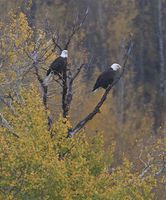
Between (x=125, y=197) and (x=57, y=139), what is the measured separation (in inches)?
76.9

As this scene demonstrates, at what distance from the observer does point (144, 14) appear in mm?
56031

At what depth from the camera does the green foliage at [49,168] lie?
16156 mm

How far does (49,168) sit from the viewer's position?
16172 mm

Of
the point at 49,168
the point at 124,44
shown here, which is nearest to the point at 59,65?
the point at 49,168

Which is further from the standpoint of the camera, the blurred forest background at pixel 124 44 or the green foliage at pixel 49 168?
the blurred forest background at pixel 124 44

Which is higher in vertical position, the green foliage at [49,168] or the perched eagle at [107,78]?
the perched eagle at [107,78]

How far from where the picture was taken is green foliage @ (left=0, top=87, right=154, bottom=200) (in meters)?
16.2

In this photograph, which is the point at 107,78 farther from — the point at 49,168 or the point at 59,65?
the point at 49,168

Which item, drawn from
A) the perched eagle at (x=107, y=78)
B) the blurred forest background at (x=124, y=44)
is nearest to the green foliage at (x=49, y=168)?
the perched eagle at (x=107, y=78)

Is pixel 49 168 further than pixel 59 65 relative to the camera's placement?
No

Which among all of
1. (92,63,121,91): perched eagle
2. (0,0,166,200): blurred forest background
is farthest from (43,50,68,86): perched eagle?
(0,0,166,200): blurred forest background

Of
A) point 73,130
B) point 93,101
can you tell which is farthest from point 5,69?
point 93,101

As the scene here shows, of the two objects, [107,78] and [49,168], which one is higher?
[107,78]

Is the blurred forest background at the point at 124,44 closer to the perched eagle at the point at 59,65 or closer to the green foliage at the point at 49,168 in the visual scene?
the perched eagle at the point at 59,65
